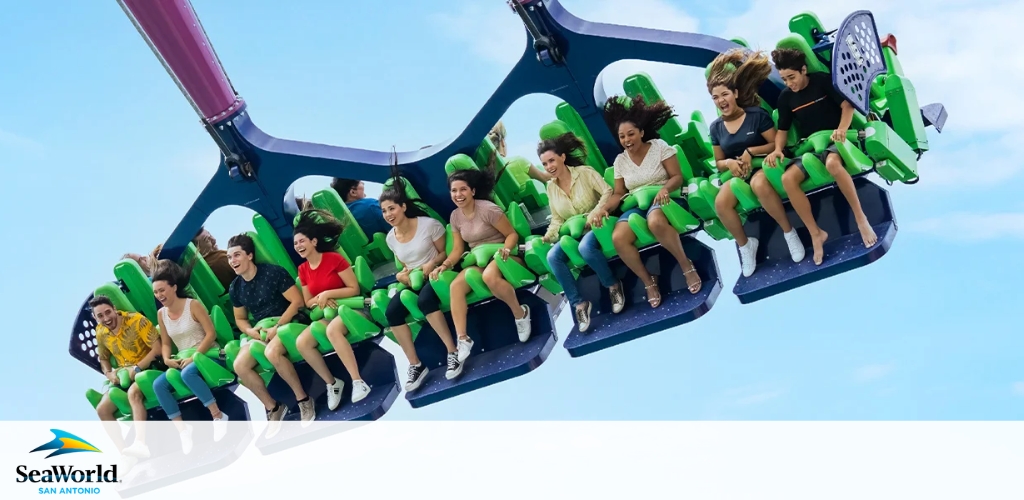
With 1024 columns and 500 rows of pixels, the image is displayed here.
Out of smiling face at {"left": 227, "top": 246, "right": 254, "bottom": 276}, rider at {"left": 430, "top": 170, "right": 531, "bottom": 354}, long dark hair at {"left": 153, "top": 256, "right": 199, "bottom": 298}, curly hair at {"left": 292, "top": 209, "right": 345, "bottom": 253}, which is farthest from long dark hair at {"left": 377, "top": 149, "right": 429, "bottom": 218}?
long dark hair at {"left": 153, "top": 256, "right": 199, "bottom": 298}

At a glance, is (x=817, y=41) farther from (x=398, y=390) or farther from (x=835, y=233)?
(x=398, y=390)

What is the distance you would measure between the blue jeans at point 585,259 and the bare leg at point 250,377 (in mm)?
2115

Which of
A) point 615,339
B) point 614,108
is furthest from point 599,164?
point 615,339

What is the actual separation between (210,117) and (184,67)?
39 centimetres

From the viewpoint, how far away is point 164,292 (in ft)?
33.4

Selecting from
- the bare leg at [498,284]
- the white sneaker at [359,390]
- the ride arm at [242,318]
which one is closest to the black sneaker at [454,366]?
the bare leg at [498,284]

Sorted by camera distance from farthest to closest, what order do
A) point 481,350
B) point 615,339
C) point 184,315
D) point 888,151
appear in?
point 184,315
point 481,350
point 615,339
point 888,151

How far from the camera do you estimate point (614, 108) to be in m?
8.95

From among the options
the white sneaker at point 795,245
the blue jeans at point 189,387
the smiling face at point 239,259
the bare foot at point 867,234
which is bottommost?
the bare foot at point 867,234

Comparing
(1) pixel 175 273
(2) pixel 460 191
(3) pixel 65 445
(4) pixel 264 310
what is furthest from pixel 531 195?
(3) pixel 65 445

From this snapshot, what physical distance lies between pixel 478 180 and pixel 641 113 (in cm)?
110

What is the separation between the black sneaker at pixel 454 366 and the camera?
9336mm

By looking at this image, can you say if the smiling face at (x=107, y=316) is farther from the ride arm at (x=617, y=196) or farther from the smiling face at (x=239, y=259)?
the ride arm at (x=617, y=196)

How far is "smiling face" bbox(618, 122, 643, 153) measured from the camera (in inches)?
346
